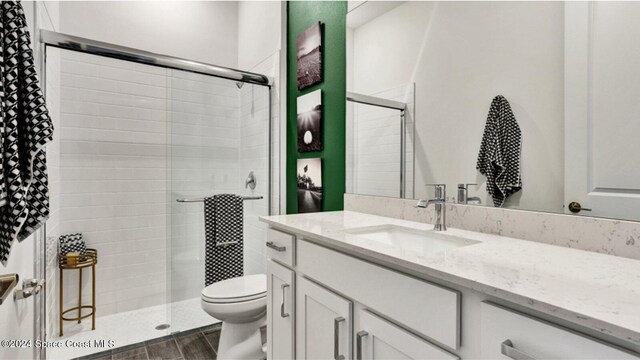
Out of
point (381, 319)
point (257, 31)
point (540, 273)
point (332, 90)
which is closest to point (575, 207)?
point (540, 273)

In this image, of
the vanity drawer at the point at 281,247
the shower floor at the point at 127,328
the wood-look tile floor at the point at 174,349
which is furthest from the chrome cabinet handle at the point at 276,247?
the shower floor at the point at 127,328

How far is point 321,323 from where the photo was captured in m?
1.08

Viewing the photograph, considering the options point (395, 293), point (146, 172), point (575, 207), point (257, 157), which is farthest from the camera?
point (146, 172)

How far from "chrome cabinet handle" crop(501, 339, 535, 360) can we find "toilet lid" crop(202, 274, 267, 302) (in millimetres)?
1402

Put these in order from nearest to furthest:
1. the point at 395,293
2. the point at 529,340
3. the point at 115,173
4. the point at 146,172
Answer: the point at 529,340, the point at 395,293, the point at 115,173, the point at 146,172

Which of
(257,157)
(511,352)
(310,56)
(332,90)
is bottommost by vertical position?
(511,352)

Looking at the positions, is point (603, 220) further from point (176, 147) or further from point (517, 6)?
point (176, 147)

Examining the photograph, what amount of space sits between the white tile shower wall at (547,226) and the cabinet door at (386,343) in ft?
1.72

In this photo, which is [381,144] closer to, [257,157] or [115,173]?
[257,157]

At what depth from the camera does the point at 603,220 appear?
2.83 feet

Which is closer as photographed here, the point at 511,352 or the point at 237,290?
the point at 511,352

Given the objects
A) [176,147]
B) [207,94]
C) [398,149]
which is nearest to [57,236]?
[176,147]

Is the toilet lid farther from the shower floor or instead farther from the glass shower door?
the shower floor

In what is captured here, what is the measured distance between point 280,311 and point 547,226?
1.00 meters
